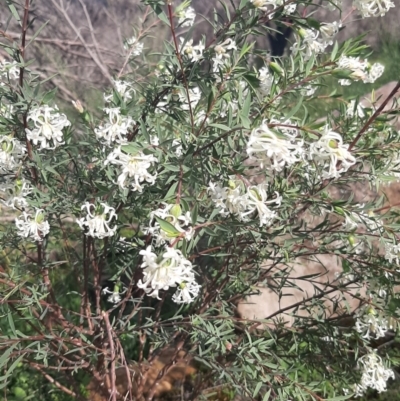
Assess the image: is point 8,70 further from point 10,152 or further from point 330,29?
point 330,29

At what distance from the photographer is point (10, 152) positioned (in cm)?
88

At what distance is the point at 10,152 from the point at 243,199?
1.46 feet

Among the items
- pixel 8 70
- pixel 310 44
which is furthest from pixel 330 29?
pixel 8 70

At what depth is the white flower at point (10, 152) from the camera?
2.86 ft

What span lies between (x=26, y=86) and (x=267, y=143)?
468 millimetres

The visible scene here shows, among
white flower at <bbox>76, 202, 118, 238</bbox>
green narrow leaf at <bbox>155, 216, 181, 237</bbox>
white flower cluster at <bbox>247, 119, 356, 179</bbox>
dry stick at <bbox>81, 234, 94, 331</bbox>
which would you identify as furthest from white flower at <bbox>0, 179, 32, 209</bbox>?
white flower cluster at <bbox>247, 119, 356, 179</bbox>

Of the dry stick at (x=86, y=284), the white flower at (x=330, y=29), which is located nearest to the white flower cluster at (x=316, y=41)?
the white flower at (x=330, y=29)

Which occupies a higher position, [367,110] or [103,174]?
[367,110]

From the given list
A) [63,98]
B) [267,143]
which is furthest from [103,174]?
[63,98]

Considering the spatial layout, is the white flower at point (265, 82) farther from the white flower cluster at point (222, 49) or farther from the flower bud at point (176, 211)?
the flower bud at point (176, 211)

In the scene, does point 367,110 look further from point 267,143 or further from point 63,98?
point 63,98

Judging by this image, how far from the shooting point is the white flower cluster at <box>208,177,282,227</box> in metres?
0.72

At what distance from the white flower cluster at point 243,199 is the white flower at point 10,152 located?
1.24ft

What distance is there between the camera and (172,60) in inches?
36.6
